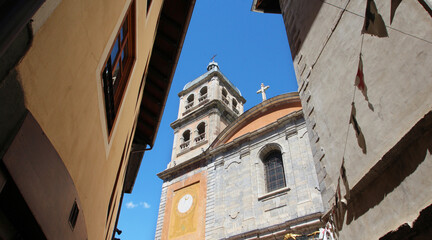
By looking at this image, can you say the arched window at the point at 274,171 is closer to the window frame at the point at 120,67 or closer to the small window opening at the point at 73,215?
the window frame at the point at 120,67

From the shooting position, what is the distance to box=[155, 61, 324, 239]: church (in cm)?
1260

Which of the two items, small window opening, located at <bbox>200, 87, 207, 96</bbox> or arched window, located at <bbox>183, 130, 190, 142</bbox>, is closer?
arched window, located at <bbox>183, 130, 190, 142</bbox>

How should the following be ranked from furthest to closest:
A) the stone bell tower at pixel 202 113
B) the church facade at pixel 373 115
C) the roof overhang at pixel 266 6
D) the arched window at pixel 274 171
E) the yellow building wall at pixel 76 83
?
1. the stone bell tower at pixel 202 113
2. the arched window at pixel 274 171
3. the roof overhang at pixel 266 6
4. the church facade at pixel 373 115
5. the yellow building wall at pixel 76 83

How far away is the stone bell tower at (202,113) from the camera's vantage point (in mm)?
20516

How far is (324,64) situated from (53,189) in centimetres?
494

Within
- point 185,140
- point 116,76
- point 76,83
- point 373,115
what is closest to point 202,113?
point 185,140

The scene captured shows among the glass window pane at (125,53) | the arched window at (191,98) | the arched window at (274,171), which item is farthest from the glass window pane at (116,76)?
the arched window at (191,98)

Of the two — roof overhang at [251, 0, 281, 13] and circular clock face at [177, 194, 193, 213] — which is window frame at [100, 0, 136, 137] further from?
circular clock face at [177, 194, 193, 213]

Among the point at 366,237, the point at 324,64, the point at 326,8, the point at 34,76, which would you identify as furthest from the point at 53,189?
the point at 326,8

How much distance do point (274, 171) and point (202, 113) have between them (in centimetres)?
914

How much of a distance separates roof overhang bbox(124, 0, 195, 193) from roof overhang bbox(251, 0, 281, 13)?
12.1 ft

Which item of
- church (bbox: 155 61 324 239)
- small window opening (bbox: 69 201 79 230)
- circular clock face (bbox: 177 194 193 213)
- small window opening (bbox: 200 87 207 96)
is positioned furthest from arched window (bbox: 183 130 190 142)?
small window opening (bbox: 69 201 79 230)

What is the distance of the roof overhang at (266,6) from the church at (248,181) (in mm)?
6221

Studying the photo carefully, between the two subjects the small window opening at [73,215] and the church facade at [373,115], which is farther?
the church facade at [373,115]
